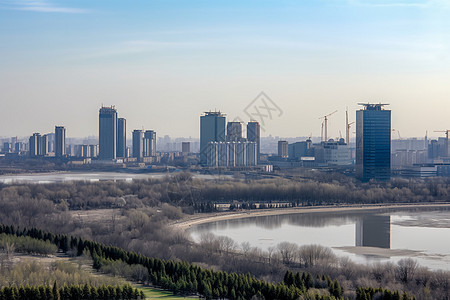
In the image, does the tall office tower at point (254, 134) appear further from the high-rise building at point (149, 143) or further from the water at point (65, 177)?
the high-rise building at point (149, 143)

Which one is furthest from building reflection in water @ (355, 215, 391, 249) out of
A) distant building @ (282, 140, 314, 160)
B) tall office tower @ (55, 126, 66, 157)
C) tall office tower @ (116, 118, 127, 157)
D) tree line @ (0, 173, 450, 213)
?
tall office tower @ (55, 126, 66, 157)

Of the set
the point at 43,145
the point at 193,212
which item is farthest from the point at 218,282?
the point at 43,145

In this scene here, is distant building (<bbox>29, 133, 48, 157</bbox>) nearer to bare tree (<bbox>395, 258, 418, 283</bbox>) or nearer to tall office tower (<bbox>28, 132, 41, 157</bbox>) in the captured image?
tall office tower (<bbox>28, 132, 41, 157</bbox>)

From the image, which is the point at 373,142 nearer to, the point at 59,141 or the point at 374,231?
the point at 374,231

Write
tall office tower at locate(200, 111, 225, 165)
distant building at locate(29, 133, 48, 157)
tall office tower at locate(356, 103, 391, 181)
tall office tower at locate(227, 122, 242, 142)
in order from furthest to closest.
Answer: distant building at locate(29, 133, 48, 157) < tall office tower at locate(200, 111, 225, 165) < tall office tower at locate(227, 122, 242, 142) < tall office tower at locate(356, 103, 391, 181)

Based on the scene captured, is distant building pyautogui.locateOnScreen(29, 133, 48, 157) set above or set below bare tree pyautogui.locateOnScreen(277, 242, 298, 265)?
above

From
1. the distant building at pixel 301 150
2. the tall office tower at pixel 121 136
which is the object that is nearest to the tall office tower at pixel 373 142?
the distant building at pixel 301 150
